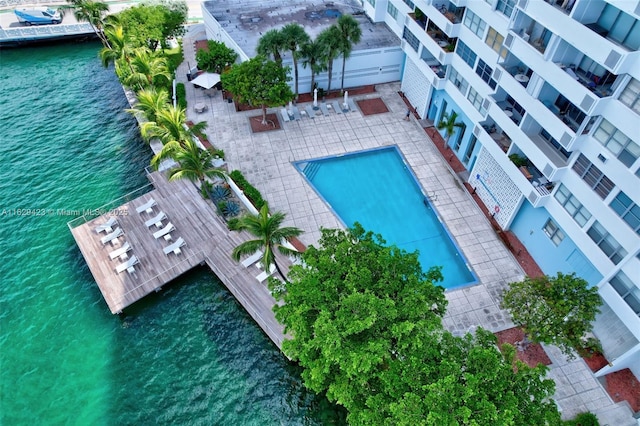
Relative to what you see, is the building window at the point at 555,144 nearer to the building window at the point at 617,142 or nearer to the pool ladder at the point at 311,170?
the building window at the point at 617,142

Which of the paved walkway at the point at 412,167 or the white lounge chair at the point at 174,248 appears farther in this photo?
the white lounge chair at the point at 174,248

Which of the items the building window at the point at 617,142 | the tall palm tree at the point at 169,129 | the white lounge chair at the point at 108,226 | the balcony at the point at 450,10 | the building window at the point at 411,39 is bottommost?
the white lounge chair at the point at 108,226

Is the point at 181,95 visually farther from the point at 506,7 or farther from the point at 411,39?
the point at 506,7

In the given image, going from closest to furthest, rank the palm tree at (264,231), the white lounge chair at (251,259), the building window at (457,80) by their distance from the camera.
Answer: the palm tree at (264,231)
the white lounge chair at (251,259)
the building window at (457,80)

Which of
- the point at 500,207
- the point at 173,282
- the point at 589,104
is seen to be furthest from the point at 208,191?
the point at 589,104

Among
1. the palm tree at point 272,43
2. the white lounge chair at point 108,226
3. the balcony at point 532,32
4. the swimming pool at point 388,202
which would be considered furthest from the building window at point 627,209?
the white lounge chair at point 108,226

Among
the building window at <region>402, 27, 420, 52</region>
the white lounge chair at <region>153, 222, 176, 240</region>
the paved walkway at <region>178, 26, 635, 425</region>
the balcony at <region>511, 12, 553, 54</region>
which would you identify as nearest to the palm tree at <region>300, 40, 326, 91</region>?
the paved walkway at <region>178, 26, 635, 425</region>

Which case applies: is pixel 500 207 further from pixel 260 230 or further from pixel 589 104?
pixel 260 230
